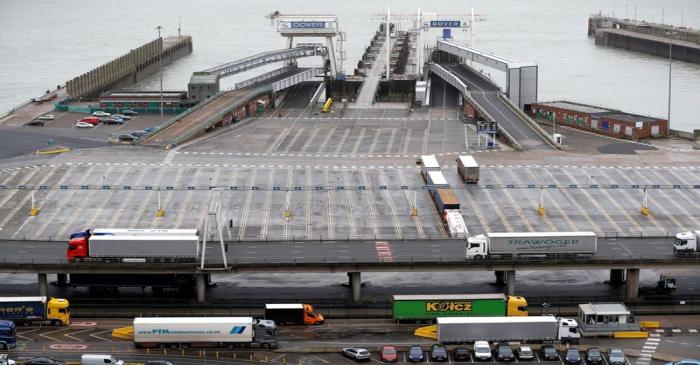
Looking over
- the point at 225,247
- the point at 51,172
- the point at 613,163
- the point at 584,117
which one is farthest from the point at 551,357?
the point at 584,117

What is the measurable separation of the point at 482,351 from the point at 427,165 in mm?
40956

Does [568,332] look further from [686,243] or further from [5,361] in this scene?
[5,361]

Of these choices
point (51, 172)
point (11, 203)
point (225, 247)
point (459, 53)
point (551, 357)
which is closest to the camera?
point (551, 357)

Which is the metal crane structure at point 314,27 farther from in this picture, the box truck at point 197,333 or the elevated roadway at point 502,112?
the box truck at point 197,333

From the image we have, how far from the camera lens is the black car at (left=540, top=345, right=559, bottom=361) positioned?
63.3m

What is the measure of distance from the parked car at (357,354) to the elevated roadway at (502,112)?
55.4 meters

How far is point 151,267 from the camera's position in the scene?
2844 inches

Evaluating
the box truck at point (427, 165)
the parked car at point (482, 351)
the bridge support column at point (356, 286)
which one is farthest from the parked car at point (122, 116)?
the parked car at point (482, 351)

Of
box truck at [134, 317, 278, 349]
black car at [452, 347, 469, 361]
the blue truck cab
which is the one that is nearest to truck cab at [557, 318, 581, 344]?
black car at [452, 347, 469, 361]

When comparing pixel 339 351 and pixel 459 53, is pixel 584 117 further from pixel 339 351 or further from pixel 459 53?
pixel 339 351

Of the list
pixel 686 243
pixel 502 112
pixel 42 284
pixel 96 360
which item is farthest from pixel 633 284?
pixel 502 112

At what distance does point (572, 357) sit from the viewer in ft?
206

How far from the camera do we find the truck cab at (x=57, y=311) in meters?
68.9

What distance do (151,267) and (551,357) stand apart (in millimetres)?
24791
